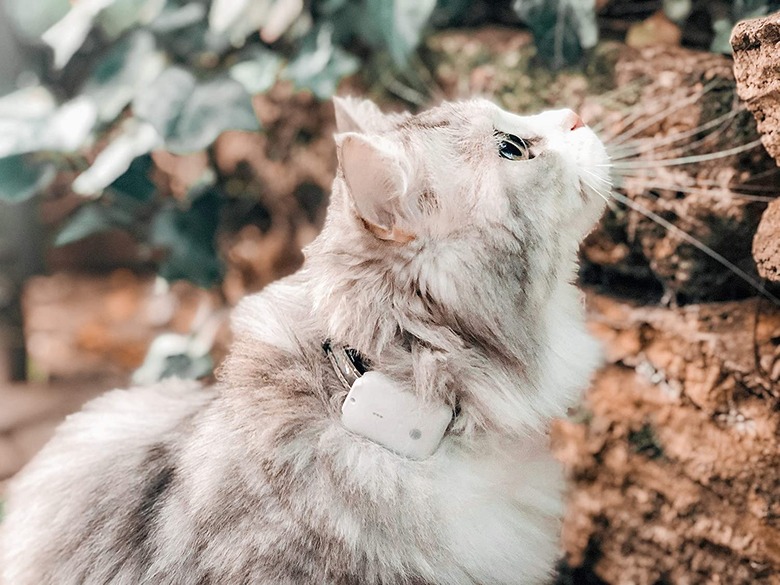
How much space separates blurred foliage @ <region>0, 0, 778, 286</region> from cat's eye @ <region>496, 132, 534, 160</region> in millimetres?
701

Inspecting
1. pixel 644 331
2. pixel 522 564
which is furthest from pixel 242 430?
pixel 644 331

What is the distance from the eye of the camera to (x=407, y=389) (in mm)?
1089

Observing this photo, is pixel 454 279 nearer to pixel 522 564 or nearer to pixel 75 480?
pixel 522 564

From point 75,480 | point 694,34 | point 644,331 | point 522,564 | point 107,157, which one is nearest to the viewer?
point 522,564

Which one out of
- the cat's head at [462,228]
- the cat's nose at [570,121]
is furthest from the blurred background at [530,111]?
the cat's head at [462,228]

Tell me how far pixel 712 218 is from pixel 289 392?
1040mm

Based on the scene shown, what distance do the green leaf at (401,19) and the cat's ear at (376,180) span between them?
2.92ft

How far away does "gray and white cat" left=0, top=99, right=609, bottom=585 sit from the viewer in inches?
41.9

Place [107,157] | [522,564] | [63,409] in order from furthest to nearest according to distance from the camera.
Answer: [63,409]
[107,157]
[522,564]

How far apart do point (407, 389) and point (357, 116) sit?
0.60 metres

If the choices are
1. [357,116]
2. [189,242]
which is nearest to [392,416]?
[357,116]

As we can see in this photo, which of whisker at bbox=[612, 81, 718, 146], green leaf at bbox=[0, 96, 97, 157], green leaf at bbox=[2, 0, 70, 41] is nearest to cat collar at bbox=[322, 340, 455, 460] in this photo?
whisker at bbox=[612, 81, 718, 146]

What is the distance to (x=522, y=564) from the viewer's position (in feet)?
3.85

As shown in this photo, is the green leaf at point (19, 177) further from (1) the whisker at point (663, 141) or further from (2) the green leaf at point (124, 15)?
(1) the whisker at point (663, 141)
